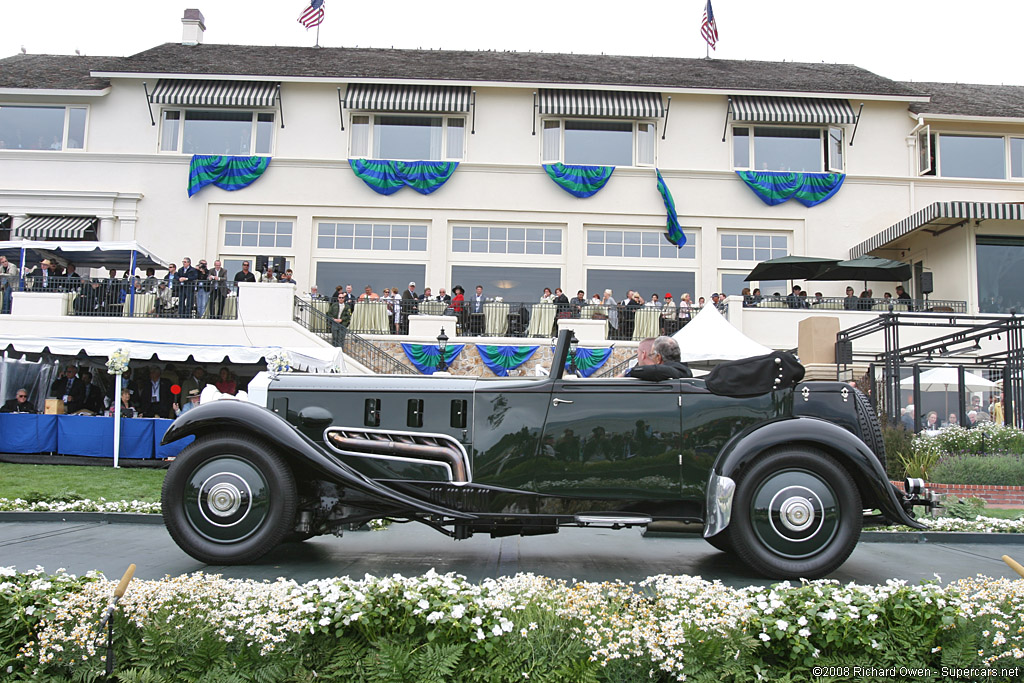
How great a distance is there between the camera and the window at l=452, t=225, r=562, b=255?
24.3 m

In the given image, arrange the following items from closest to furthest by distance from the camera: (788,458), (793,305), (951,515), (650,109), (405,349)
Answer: (788,458), (951,515), (405,349), (793,305), (650,109)

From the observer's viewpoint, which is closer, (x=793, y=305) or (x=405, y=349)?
(x=405, y=349)

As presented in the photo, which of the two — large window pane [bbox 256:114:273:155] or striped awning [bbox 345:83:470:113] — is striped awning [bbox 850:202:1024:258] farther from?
large window pane [bbox 256:114:273:155]

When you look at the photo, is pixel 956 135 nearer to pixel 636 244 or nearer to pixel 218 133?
pixel 636 244

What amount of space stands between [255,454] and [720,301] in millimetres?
18457

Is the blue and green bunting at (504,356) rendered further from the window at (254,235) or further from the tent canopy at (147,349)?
the window at (254,235)

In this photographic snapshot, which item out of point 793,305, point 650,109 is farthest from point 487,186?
point 793,305

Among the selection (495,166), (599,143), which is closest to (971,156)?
(599,143)

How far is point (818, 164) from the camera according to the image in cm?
2484

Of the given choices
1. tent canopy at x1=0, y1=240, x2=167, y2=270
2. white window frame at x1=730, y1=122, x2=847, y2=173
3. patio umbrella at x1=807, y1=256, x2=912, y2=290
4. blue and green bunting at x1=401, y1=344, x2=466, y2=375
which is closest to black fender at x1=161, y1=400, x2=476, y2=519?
blue and green bunting at x1=401, y1=344, x2=466, y2=375

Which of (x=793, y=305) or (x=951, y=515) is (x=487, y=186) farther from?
(x=951, y=515)

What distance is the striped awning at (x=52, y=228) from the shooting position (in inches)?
898

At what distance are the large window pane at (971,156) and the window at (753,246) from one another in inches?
244

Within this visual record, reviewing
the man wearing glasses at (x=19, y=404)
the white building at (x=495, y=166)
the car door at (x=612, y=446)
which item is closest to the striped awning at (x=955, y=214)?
the white building at (x=495, y=166)
